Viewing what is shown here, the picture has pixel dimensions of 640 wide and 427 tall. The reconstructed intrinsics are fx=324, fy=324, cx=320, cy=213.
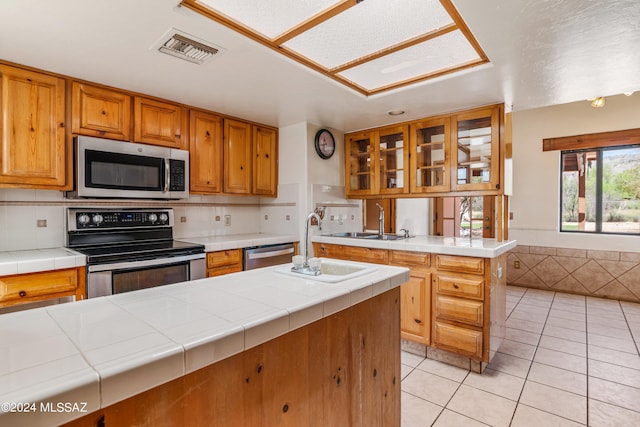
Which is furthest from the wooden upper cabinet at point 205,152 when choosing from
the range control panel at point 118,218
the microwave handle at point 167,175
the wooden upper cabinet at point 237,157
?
the range control panel at point 118,218

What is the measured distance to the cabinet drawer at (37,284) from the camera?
1.84 metres

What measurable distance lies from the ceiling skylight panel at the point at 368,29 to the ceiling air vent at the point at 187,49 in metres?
0.47

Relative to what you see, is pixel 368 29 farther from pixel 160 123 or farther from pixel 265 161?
pixel 265 161

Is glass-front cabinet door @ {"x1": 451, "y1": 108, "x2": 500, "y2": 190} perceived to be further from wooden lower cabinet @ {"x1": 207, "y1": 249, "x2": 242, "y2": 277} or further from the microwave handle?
the microwave handle

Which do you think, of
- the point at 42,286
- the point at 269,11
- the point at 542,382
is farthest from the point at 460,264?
the point at 42,286

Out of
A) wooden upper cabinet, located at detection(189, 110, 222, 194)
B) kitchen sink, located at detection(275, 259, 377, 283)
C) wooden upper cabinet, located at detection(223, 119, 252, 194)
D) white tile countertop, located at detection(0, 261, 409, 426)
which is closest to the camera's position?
white tile countertop, located at detection(0, 261, 409, 426)

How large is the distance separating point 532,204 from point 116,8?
17.4 ft

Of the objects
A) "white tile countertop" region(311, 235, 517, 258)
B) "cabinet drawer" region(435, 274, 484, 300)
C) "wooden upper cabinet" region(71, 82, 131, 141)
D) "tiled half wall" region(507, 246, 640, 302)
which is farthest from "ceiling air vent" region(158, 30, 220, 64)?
"tiled half wall" region(507, 246, 640, 302)

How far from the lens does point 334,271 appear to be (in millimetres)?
1812

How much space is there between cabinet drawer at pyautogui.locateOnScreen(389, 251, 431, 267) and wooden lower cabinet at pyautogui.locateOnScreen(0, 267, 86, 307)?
91.3 inches

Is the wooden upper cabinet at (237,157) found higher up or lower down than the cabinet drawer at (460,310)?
higher up

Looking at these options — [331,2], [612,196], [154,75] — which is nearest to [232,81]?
[154,75]

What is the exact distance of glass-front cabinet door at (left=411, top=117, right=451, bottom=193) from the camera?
10.1 ft

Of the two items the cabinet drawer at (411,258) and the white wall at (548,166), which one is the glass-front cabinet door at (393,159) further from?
the white wall at (548,166)
